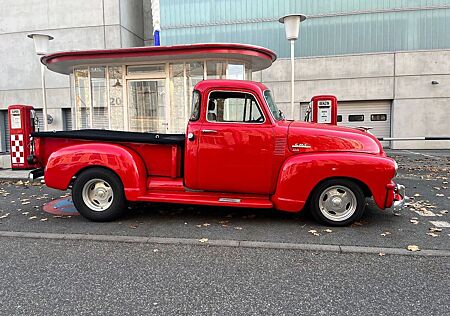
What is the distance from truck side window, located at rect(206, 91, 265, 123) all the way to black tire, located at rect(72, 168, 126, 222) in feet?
5.76

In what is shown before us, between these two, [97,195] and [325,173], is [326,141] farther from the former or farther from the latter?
[97,195]

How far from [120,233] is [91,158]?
125 centimetres

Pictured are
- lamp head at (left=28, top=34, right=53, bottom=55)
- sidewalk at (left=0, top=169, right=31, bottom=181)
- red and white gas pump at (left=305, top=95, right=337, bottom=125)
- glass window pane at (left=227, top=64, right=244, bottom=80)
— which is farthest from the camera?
lamp head at (left=28, top=34, right=53, bottom=55)

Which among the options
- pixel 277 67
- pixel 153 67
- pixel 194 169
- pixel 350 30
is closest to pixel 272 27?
pixel 277 67

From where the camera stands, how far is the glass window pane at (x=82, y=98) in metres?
7.31

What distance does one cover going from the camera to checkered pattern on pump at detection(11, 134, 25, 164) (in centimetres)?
625

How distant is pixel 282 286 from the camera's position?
3232mm

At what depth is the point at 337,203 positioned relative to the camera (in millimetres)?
4887

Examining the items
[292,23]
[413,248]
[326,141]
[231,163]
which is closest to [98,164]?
[231,163]

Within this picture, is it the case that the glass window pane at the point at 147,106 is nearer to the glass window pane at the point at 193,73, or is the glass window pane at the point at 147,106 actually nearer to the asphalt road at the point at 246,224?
the glass window pane at the point at 193,73

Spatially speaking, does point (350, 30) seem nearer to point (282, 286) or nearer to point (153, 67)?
point (153, 67)

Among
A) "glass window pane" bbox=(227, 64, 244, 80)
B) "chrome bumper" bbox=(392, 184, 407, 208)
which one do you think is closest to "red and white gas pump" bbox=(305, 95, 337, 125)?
"glass window pane" bbox=(227, 64, 244, 80)

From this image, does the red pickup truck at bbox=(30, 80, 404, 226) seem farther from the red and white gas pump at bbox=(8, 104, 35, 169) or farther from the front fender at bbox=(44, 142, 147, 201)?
the red and white gas pump at bbox=(8, 104, 35, 169)

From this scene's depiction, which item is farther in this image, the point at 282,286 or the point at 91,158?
the point at 91,158
